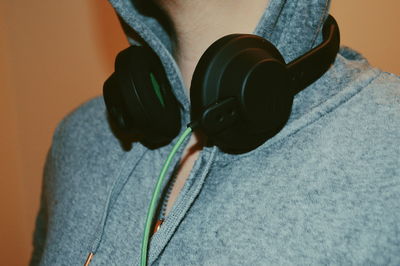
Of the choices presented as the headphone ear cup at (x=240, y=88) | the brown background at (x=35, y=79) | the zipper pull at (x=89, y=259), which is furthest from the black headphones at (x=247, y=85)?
the brown background at (x=35, y=79)

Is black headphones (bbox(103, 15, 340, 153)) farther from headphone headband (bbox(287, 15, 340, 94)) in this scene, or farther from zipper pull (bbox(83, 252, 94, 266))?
zipper pull (bbox(83, 252, 94, 266))

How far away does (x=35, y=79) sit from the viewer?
1.47 metres

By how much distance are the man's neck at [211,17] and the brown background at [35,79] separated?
2.42 ft

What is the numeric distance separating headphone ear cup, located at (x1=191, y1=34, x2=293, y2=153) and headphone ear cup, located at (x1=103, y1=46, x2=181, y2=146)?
0.14 meters

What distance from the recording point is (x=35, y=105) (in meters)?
1.51

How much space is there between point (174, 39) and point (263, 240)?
0.42 m

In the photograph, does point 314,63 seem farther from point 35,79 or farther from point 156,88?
point 35,79

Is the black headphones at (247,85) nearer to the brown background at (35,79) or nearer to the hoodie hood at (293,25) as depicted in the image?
the hoodie hood at (293,25)

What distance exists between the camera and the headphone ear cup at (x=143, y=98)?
0.66 m

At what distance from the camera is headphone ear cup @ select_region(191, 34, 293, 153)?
1.70 ft

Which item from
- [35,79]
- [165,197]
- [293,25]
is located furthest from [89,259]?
[35,79]

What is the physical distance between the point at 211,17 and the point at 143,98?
175mm

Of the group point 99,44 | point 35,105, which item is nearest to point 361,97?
point 99,44

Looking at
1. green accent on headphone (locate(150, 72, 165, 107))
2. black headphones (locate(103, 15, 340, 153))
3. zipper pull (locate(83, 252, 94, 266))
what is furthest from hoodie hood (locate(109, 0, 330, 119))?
zipper pull (locate(83, 252, 94, 266))
